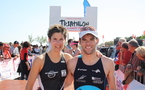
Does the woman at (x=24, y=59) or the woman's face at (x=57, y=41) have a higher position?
the woman's face at (x=57, y=41)

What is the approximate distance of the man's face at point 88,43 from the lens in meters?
2.02

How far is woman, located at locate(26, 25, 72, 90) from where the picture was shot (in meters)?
2.03

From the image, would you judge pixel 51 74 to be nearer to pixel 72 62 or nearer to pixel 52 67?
pixel 52 67

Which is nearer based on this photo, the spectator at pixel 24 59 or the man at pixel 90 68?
the man at pixel 90 68

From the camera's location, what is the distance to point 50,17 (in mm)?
9344

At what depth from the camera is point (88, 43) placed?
2.01 meters

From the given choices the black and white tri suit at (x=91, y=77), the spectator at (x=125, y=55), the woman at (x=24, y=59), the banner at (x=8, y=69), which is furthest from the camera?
the banner at (x=8, y=69)

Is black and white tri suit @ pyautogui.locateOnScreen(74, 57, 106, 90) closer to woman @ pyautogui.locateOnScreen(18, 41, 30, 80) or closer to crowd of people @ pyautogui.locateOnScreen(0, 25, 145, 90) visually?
crowd of people @ pyautogui.locateOnScreen(0, 25, 145, 90)

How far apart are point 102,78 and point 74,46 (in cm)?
358

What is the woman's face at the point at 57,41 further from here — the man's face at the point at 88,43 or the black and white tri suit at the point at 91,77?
the black and white tri suit at the point at 91,77

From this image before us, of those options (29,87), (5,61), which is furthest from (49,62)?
(5,61)

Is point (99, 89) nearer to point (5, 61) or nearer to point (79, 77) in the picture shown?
point (79, 77)

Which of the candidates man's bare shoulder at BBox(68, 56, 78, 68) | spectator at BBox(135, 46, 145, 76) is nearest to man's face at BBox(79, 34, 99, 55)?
man's bare shoulder at BBox(68, 56, 78, 68)

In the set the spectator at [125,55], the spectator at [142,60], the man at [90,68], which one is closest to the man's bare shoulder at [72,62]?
the man at [90,68]
